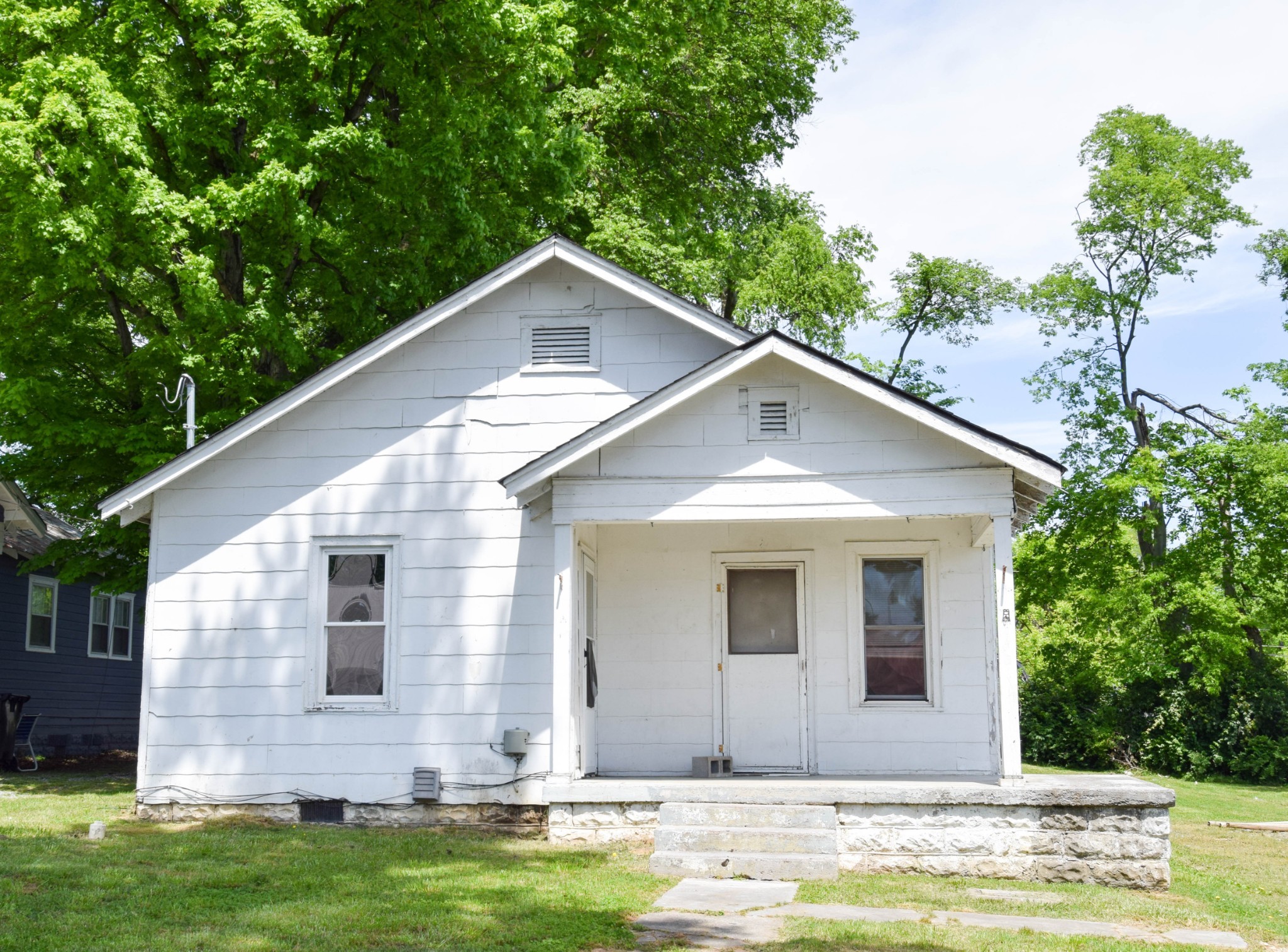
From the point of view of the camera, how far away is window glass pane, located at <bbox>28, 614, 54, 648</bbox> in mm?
22156

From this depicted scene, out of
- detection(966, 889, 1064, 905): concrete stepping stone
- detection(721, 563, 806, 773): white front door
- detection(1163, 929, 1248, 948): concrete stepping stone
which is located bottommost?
detection(966, 889, 1064, 905): concrete stepping stone

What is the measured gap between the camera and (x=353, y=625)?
11859 millimetres

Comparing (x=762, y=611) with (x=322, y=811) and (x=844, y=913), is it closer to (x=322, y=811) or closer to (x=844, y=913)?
(x=322, y=811)

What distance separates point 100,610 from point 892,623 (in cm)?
1852

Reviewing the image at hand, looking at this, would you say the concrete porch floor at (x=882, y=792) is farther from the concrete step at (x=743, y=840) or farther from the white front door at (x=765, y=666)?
the white front door at (x=765, y=666)

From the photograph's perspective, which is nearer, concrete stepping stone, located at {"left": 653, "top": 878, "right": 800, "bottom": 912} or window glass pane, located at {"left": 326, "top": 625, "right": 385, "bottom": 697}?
concrete stepping stone, located at {"left": 653, "top": 878, "right": 800, "bottom": 912}

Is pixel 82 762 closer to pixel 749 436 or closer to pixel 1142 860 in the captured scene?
pixel 749 436

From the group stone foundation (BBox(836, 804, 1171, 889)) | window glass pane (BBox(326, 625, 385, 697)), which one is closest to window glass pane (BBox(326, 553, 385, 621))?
window glass pane (BBox(326, 625, 385, 697))

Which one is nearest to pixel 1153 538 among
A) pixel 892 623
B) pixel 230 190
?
pixel 892 623

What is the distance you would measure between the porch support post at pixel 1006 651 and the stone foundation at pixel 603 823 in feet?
9.57

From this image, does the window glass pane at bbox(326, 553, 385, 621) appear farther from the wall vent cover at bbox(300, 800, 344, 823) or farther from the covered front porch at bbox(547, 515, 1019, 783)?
the covered front porch at bbox(547, 515, 1019, 783)

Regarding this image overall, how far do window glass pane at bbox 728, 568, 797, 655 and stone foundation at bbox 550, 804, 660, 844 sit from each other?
269cm

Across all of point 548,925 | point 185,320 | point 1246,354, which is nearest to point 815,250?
point 1246,354

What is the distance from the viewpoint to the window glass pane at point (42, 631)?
872 inches
